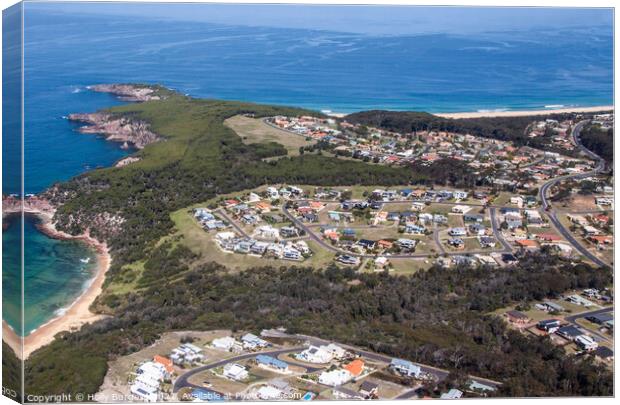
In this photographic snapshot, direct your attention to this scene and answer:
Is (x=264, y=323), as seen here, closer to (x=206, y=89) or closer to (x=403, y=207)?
(x=403, y=207)

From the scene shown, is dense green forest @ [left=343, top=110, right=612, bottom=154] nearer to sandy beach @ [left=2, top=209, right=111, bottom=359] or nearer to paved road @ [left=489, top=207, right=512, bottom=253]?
paved road @ [left=489, top=207, right=512, bottom=253]

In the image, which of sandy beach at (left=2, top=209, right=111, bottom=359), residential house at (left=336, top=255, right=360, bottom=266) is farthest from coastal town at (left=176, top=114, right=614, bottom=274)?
sandy beach at (left=2, top=209, right=111, bottom=359)

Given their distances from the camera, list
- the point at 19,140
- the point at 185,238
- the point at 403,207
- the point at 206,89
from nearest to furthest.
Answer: the point at 19,140 → the point at 185,238 → the point at 403,207 → the point at 206,89

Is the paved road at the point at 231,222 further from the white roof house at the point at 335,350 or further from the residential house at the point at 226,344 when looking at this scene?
the white roof house at the point at 335,350

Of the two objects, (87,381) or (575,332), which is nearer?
(87,381)

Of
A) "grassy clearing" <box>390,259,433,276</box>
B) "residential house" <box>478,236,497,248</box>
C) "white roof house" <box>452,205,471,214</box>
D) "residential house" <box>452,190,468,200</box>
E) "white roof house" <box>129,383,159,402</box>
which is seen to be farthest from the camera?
"residential house" <box>452,190,468,200</box>

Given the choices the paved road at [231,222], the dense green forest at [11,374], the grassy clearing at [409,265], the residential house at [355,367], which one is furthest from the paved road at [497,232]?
the dense green forest at [11,374]

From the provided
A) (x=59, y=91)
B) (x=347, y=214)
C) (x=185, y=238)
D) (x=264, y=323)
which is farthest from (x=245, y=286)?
(x=59, y=91)
